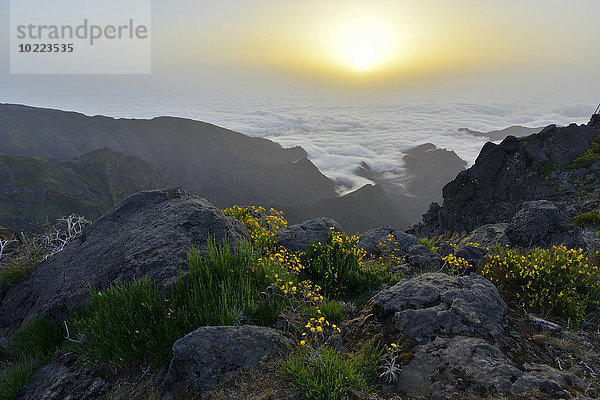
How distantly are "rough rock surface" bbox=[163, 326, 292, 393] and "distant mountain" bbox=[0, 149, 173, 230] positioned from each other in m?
124

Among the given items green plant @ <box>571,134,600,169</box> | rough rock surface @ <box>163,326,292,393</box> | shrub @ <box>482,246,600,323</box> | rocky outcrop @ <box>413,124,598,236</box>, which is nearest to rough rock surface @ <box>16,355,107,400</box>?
rough rock surface @ <box>163,326,292,393</box>

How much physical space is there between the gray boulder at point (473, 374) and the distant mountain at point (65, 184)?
125584 mm

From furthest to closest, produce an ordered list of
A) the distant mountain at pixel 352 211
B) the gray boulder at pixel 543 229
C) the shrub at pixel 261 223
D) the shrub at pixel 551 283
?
the distant mountain at pixel 352 211 → the gray boulder at pixel 543 229 → the shrub at pixel 261 223 → the shrub at pixel 551 283

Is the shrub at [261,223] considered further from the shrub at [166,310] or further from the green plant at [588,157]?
the green plant at [588,157]

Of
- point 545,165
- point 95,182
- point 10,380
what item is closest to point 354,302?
point 10,380

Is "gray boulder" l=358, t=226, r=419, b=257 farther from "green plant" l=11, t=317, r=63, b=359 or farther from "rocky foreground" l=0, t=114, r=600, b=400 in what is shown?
"green plant" l=11, t=317, r=63, b=359

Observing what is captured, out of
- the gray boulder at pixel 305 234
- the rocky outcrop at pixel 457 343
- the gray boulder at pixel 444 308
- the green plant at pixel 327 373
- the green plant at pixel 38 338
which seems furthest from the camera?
the gray boulder at pixel 305 234

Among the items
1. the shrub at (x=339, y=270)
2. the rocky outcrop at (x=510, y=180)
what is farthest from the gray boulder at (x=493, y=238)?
Result: the rocky outcrop at (x=510, y=180)

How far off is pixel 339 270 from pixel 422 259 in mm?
3115

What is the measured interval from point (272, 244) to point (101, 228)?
3.89 metres

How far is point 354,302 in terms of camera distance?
20.0 feet

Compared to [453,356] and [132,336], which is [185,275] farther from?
[453,356]

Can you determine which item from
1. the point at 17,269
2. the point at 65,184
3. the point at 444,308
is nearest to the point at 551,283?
→ the point at 444,308

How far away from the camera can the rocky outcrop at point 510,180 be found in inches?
1109
